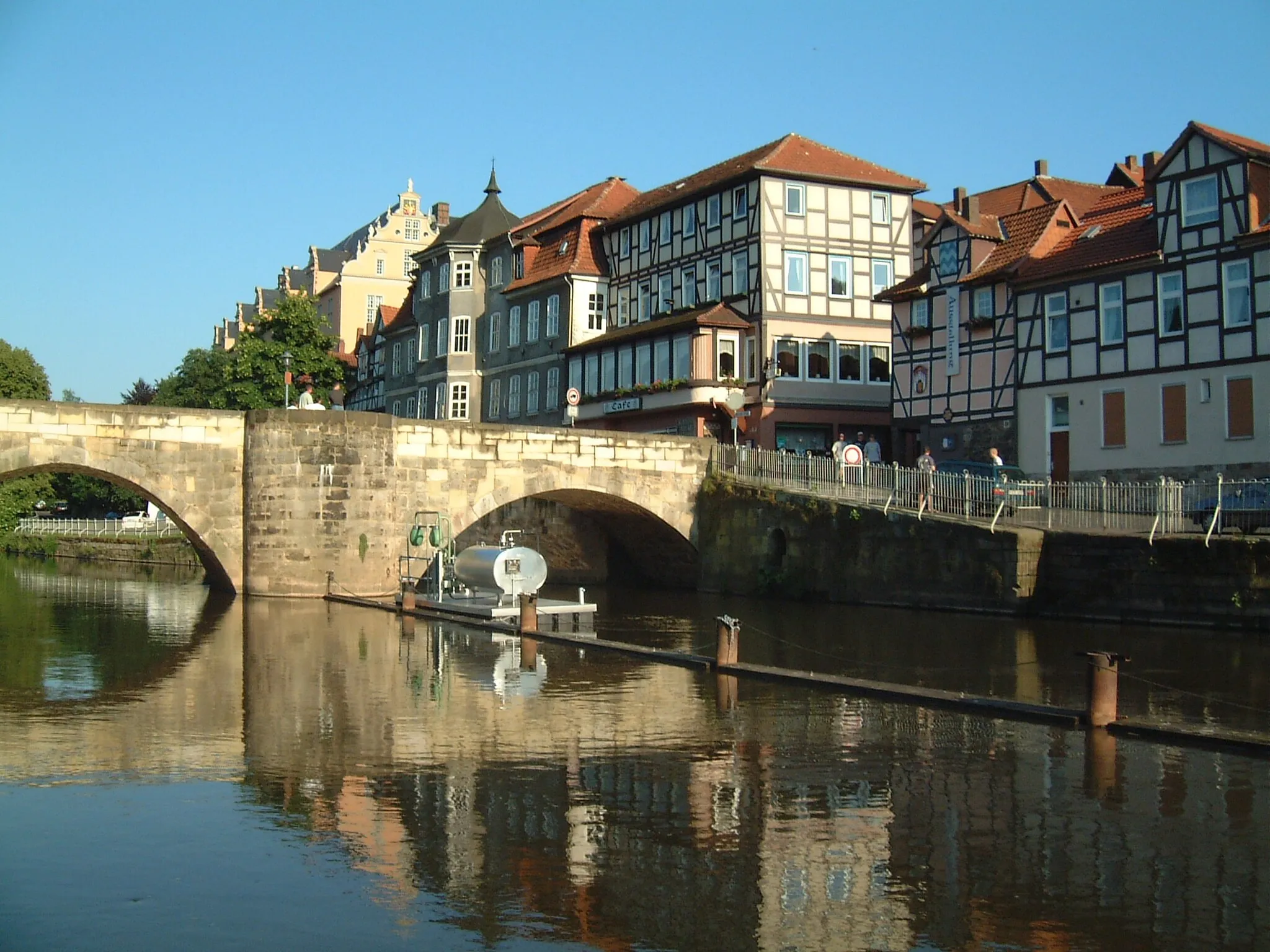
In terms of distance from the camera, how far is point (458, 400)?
59531 millimetres

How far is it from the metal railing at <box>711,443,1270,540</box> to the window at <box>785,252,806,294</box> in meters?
9.47

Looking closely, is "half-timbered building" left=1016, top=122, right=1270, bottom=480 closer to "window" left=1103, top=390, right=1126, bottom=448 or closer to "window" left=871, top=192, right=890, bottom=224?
"window" left=1103, top=390, right=1126, bottom=448

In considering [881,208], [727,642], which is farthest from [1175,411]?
[727,642]

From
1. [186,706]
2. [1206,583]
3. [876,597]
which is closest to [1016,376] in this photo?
[876,597]

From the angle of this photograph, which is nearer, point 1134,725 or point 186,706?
point 1134,725

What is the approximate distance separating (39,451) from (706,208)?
25.4 metres

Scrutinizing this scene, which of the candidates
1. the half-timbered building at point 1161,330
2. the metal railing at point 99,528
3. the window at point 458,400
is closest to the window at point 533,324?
the window at point 458,400

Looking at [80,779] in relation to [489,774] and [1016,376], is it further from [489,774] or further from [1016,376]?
[1016,376]

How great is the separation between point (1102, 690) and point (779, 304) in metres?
32.8

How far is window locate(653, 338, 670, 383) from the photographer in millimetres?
46844

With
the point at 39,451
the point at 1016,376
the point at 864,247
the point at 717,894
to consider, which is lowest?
the point at 717,894

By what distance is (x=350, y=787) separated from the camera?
10578mm

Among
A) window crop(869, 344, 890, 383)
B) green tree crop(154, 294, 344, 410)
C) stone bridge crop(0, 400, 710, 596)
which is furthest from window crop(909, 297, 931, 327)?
green tree crop(154, 294, 344, 410)

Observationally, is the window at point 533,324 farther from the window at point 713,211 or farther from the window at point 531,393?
the window at point 713,211
